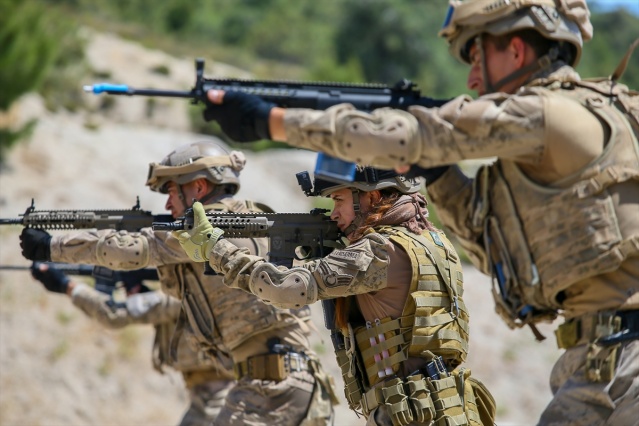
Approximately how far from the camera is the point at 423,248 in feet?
19.1

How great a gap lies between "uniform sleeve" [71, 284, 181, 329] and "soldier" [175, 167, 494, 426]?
4309 millimetres

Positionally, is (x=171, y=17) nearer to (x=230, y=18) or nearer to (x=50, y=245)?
(x=230, y=18)

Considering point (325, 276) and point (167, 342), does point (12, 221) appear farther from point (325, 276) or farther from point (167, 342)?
point (325, 276)

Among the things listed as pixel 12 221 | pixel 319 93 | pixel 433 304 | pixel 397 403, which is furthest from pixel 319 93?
pixel 12 221

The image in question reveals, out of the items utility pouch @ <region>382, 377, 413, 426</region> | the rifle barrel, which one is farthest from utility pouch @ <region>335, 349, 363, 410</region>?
the rifle barrel

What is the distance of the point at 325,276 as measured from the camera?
5629mm

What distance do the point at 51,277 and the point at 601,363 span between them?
6312 mm

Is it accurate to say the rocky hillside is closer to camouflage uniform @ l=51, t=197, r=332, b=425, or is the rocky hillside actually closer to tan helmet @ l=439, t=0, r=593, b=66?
camouflage uniform @ l=51, t=197, r=332, b=425

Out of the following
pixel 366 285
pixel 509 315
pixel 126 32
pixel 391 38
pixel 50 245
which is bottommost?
pixel 509 315

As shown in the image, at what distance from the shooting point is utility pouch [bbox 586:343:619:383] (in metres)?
4.97

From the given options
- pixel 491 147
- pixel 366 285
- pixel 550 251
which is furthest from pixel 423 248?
pixel 491 147

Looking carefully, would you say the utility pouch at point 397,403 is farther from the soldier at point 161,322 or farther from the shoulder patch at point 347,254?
the soldier at point 161,322

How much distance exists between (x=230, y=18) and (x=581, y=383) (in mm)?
58822

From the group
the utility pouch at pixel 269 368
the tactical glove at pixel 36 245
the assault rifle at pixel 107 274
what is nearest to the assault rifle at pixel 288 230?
the utility pouch at pixel 269 368
